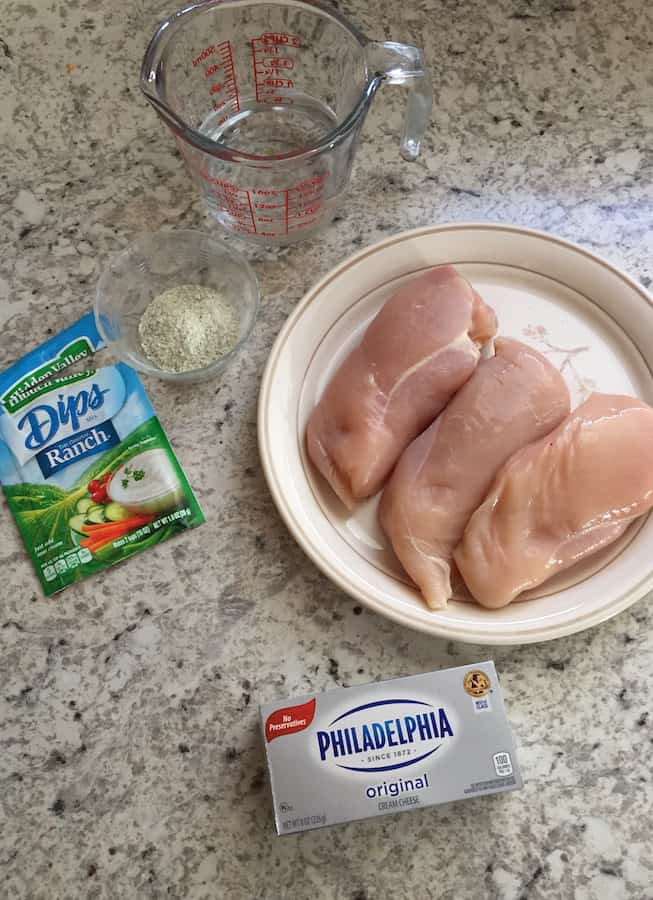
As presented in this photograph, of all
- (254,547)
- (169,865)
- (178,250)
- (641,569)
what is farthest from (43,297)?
(641,569)

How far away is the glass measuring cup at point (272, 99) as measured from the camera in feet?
3.09

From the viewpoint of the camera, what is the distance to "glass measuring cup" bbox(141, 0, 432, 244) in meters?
0.94

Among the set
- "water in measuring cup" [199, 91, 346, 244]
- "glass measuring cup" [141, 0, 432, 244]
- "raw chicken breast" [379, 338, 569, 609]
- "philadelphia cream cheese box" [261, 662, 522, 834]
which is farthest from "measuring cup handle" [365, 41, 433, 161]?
"philadelphia cream cheese box" [261, 662, 522, 834]

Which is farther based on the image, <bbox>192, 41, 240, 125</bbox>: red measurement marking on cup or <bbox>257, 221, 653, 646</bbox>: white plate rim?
<bbox>192, 41, 240, 125</bbox>: red measurement marking on cup

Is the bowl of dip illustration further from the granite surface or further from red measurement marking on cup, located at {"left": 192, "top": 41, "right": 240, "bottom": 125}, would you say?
red measurement marking on cup, located at {"left": 192, "top": 41, "right": 240, "bottom": 125}

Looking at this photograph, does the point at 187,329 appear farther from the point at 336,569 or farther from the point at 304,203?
the point at 336,569

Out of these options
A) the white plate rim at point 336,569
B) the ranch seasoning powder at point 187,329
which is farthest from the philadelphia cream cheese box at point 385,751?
the ranch seasoning powder at point 187,329

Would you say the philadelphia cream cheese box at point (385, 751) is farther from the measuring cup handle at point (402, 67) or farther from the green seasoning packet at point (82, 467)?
the measuring cup handle at point (402, 67)

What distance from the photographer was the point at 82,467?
3.40ft

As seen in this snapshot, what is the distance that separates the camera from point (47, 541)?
1010 mm

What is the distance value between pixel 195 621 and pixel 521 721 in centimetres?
42

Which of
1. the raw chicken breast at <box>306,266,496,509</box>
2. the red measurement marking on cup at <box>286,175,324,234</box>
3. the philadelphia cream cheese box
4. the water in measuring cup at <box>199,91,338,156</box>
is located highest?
the water in measuring cup at <box>199,91,338,156</box>

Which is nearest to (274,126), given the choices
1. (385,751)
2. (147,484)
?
(147,484)

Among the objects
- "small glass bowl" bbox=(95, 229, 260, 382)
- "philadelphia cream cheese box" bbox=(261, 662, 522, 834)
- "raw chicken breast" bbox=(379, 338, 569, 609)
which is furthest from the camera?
"small glass bowl" bbox=(95, 229, 260, 382)
